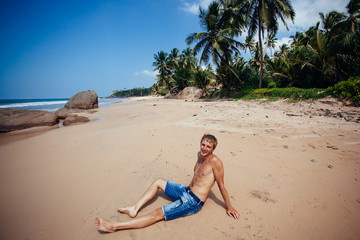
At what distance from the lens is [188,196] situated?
1820 mm

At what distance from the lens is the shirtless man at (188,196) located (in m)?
1.63

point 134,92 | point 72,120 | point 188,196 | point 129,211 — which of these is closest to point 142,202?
point 129,211

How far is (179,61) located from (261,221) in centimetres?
3376

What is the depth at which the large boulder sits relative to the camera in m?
15.6

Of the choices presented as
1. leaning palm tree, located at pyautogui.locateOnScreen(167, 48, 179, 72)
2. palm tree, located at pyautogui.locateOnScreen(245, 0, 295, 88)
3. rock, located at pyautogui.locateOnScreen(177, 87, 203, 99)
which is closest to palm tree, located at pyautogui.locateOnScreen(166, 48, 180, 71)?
leaning palm tree, located at pyautogui.locateOnScreen(167, 48, 179, 72)

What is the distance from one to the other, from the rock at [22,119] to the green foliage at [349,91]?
1593 cm

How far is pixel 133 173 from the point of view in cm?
272

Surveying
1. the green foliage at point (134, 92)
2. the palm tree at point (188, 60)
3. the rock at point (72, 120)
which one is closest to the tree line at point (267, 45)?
the palm tree at point (188, 60)

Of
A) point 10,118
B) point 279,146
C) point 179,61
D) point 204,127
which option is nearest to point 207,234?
point 279,146

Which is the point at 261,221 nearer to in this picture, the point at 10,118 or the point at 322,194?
the point at 322,194

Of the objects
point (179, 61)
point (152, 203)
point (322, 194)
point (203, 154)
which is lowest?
point (152, 203)

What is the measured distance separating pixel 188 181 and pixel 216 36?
16.8 m

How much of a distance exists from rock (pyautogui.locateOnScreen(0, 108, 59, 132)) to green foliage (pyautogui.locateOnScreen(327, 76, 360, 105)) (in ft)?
52.3

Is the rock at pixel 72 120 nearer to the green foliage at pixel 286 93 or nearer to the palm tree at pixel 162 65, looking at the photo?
the green foliage at pixel 286 93
